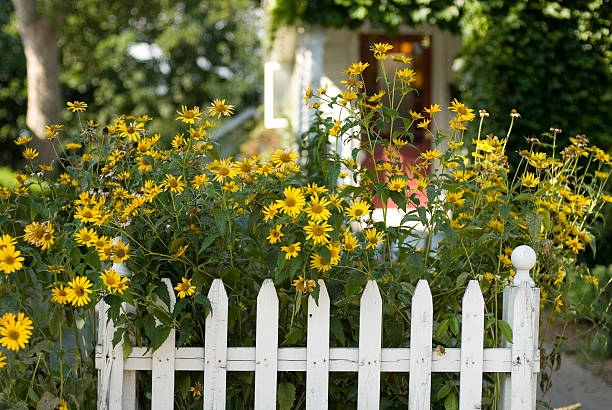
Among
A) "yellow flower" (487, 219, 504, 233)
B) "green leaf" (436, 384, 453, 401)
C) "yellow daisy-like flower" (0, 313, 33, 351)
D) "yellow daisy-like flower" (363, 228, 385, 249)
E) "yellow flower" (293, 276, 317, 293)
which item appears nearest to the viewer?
"yellow daisy-like flower" (0, 313, 33, 351)

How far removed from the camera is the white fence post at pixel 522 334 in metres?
1.94

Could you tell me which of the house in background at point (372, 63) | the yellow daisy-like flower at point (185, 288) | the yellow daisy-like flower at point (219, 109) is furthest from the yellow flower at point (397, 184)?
the house in background at point (372, 63)

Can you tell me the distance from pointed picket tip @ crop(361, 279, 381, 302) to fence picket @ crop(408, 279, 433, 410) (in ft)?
0.37

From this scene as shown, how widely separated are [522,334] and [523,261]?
232 mm

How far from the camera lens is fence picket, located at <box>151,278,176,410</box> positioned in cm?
191

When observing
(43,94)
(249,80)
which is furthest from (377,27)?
(249,80)

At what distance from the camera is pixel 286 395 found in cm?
190

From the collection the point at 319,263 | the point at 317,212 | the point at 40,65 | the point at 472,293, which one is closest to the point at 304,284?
the point at 319,263

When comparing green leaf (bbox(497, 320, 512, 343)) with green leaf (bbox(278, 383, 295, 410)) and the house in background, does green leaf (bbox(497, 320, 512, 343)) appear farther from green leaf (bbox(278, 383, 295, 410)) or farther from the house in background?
the house in background

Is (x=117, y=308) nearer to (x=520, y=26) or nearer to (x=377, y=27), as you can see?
(x=520, y=26)

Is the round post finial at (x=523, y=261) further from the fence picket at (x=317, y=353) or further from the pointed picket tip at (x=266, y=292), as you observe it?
the pointed picket tip at (x=266, y=292)

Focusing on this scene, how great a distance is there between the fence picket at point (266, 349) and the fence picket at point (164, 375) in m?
Answer: 0.25

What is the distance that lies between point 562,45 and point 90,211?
5256mm

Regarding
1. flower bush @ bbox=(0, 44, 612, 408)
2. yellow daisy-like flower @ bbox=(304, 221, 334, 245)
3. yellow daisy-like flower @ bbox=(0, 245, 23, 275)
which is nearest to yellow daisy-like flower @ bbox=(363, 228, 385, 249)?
flower bush @ bbox=(0, 44, 612, 408)
